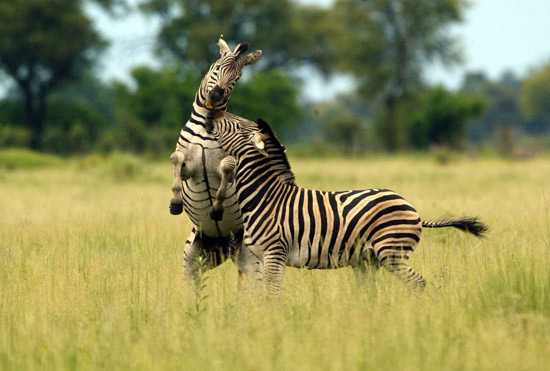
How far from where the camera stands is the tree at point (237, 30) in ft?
176

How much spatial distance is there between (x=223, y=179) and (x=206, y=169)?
1.17 ft

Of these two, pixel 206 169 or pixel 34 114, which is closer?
pixel 206 169

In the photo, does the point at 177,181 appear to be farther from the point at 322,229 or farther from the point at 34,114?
the point at 34,114

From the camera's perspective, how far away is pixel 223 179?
6.54 metres

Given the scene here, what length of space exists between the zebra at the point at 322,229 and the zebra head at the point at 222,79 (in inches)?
18.7

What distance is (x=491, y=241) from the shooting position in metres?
8.47

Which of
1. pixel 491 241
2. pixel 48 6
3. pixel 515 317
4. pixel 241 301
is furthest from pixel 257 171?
pixel 48 6

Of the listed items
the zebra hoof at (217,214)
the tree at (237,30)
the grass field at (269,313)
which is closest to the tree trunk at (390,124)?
the tree at (237,30)

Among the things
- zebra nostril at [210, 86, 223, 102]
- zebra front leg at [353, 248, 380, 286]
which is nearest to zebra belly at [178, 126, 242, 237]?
zebra nostril at [210, 86, 223, 102]

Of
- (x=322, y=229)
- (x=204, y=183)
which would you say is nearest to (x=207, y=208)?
(x=204, y=183)

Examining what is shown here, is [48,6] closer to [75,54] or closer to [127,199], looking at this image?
[75,54]

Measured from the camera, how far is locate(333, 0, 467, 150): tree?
55750 mm

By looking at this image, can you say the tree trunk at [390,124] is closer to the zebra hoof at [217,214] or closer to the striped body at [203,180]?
the striped body at [203,180]

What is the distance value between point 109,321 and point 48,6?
44.8 m
